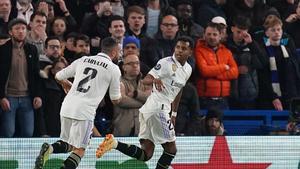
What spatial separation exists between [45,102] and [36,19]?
1.25 metres

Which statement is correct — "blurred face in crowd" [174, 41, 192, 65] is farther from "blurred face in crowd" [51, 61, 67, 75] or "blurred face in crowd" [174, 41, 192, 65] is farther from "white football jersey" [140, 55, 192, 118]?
"blurred face in crowd" [51, 61, 67, 75]

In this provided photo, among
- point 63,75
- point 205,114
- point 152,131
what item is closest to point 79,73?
point 63,75

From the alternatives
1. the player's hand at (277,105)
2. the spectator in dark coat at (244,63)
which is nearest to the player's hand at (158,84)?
the spectator in dark coat at (244,63)

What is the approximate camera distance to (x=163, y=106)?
1275 centimetres

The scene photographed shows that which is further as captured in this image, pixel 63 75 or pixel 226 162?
pixel 226 162

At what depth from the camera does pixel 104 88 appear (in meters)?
11.9

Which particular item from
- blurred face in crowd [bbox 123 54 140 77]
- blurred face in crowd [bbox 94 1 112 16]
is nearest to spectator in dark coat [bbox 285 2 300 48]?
blurred face in crowd [bbox 94 1 112 16]

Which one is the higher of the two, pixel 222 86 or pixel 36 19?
pixel 36 19

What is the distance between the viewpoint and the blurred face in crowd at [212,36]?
14.8m

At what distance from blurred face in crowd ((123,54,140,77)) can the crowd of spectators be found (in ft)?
0.05

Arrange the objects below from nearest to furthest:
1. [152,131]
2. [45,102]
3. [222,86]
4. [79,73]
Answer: [79,73], [152,131], [45,102], [222,86]

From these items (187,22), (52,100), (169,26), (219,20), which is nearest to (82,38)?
(52,100)

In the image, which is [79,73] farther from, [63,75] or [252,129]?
[252,129]

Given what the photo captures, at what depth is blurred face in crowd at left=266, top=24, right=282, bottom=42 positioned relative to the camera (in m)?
15.4
